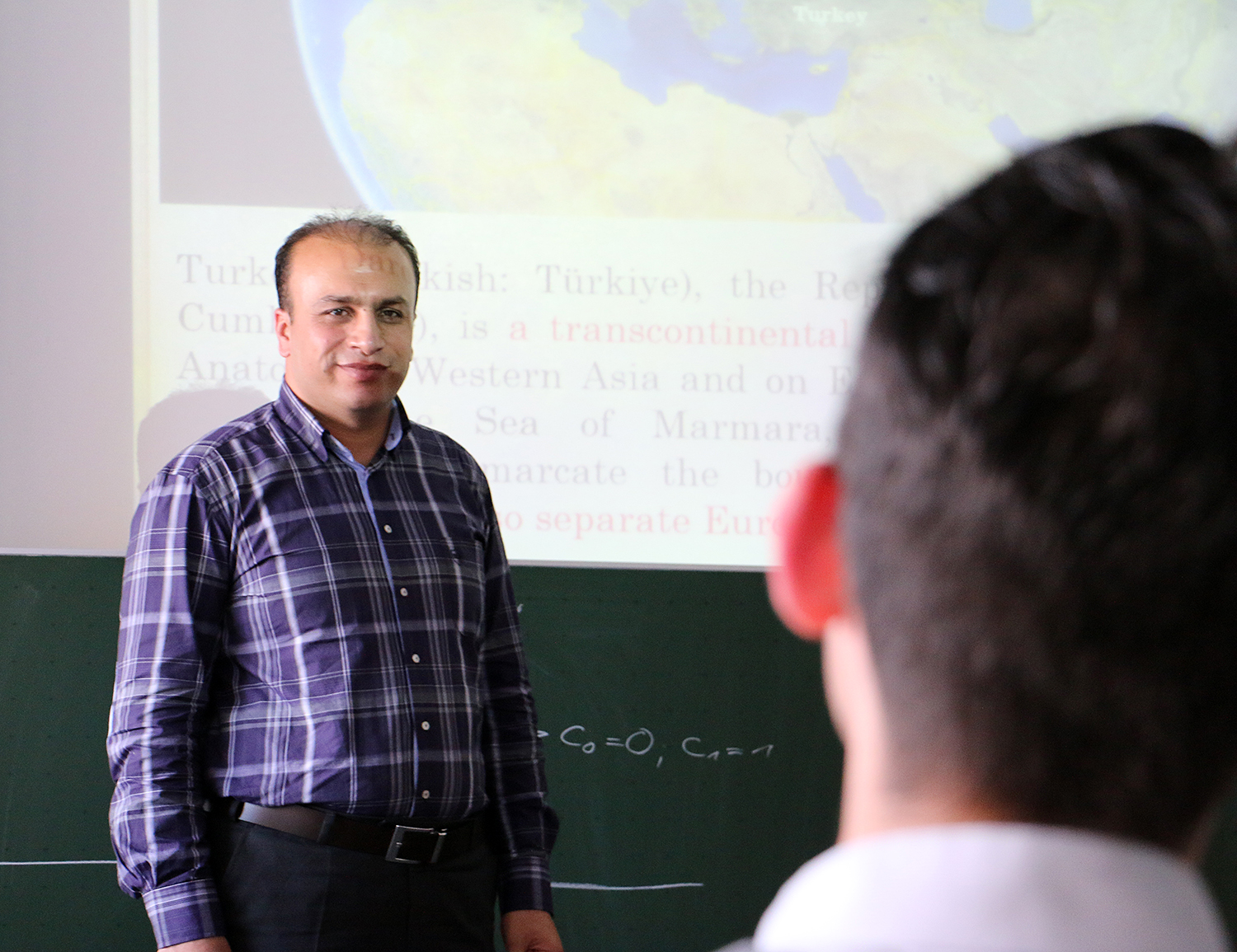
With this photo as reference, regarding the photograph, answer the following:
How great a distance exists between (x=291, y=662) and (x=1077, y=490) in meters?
1.38

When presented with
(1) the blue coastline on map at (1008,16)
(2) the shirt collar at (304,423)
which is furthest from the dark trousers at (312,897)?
Result: (1) the blue coastline on map at (1008,16)

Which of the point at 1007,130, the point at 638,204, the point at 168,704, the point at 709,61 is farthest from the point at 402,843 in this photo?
the point at 1007,130

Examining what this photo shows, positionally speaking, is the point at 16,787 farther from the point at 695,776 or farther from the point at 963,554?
the point at 963,554

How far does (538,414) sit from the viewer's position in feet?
8.32

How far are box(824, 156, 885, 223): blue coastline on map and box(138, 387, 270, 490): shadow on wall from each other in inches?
55.2

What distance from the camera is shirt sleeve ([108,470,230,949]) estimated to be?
4.80ft

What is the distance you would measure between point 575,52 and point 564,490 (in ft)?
3.31

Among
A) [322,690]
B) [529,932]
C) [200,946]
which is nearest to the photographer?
[200,946]

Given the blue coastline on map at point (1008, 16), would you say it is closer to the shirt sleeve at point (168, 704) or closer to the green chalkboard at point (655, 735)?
the green chalkboard at point (655, 735)

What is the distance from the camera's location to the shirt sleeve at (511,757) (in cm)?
173

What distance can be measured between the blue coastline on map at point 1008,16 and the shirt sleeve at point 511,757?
67.8 inches

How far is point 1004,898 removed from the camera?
0.33m

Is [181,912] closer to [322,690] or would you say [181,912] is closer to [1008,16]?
[322,690]

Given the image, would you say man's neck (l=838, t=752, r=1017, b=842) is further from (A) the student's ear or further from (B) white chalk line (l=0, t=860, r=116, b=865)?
(B) white chalk line (l=0, t=860, r=116, b=865)
